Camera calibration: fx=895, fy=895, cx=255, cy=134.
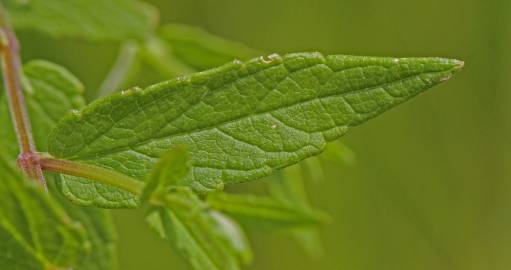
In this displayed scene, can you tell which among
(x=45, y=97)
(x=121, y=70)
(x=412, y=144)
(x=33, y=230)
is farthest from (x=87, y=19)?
(x=412, y=144)

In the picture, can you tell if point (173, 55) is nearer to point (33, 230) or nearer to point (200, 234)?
point (200, 234)

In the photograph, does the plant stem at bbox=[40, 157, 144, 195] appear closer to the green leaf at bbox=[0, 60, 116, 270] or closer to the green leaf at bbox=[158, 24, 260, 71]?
the green leaf at bbox=[0, 60, 116, 270]

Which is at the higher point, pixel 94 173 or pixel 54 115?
pixel 54 115

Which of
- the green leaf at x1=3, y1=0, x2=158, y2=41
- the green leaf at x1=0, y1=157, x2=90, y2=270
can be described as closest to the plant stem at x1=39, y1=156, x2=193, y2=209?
the green leaf at x1=0, y1=157, x2=90, y2=270

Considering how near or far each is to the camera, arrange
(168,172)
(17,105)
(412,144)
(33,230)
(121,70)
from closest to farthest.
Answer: (33,230)
(168,172)
(17,105)
(121,70)
(412,144)

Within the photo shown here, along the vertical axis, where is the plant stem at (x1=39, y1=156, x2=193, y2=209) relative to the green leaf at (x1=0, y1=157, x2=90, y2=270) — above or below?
above

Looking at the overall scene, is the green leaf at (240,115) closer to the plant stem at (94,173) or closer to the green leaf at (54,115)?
the plant stem at (94,173)

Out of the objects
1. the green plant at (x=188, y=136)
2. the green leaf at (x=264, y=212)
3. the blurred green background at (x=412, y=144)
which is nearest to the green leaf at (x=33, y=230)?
the green plant at (x=188, y=136)
